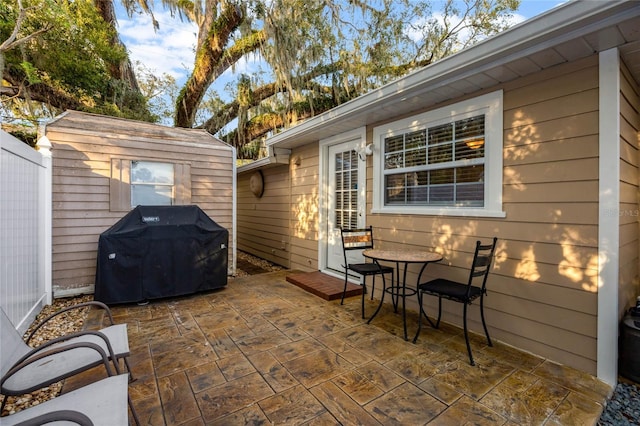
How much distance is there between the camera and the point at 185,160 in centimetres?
500

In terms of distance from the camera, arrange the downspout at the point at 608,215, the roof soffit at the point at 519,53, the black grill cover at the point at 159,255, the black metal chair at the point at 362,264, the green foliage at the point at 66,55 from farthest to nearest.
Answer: the green foliage at the point at 66,55 → the black grill cover at the point at 159,255 → the black metal chair at the point at 362,264 → the downspout at the point at 608,215 → the roof soffit at the point at 519,53

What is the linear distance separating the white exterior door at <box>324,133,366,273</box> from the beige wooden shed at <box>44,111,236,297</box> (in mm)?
2084

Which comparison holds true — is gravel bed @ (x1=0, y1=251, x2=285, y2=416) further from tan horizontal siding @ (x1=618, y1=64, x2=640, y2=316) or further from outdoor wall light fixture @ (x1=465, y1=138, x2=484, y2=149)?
tan horizontal siding @ (x1=618, y1=64, x2=640, y2=316)

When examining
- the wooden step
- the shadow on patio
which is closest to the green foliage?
the shadow on patio

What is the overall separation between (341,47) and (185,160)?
17.9 feet

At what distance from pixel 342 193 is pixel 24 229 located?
3.92 m

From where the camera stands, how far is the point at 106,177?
443 centimetres

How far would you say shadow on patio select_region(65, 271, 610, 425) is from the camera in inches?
72.2

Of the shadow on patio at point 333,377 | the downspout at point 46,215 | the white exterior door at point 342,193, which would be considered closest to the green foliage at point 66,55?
the downspout at point 46,215

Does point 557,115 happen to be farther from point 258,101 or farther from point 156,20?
point 156,20

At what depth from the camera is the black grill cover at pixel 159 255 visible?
368cm

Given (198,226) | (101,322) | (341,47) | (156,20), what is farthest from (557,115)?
(156,20)

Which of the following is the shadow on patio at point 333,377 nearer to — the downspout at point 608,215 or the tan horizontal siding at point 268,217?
the downspout at point 608,215

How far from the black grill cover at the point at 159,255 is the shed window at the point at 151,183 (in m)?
0.70
